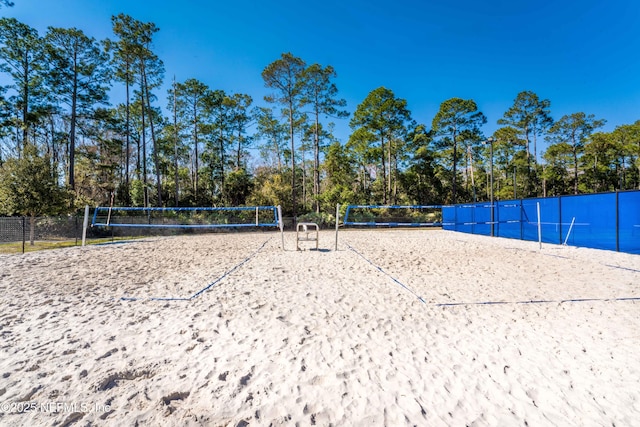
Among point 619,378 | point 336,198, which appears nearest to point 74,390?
point 619,378

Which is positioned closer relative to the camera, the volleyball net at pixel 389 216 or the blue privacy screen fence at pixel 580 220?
the blue privacy screen fence at pixel 580 220

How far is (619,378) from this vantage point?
2203 millimetres

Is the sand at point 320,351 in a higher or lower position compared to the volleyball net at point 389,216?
lower

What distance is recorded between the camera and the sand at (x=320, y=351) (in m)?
1.88

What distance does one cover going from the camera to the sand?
1877 mm

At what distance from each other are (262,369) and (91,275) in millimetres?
5441

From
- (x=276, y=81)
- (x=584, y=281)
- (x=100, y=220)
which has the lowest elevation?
(x=584, y=281)

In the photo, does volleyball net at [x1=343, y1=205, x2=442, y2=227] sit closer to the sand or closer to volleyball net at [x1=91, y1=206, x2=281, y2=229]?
volleyball net at [x1=91, y1=206, x2=281, y2=229]

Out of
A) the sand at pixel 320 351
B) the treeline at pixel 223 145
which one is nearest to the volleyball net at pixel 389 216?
the treeline at pixel 223 145

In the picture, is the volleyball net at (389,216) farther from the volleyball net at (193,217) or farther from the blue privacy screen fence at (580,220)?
the blue privacy screen fence at (580,220)

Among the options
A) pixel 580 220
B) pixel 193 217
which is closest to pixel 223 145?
pixel 193 217

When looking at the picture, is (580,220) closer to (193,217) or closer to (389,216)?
(389,216)

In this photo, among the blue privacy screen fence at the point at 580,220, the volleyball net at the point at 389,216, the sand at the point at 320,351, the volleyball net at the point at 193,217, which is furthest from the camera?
the volleyball net at the point at 389,216

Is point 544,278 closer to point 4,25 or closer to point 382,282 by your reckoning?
point 382,282
